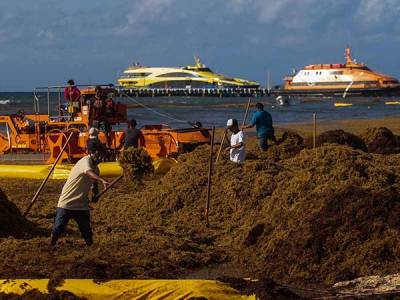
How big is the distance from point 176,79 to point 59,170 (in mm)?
98924

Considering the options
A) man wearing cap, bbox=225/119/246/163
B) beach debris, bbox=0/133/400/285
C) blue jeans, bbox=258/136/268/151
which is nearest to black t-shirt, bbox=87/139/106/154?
beach debris, bbox=0/133/400/285

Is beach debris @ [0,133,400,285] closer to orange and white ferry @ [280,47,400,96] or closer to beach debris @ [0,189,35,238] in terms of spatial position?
beach debris @ [0,189,35,238]

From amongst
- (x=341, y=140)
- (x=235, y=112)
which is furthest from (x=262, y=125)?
(x=235, y=112)

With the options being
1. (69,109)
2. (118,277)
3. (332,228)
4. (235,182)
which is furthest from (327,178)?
(69,109)

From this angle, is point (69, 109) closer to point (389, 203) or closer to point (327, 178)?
point (327, 178)

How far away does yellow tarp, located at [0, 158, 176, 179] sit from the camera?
16.8m

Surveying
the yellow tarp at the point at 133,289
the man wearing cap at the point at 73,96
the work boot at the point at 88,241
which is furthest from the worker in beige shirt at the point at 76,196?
the man wearing cap at the point at 73,96

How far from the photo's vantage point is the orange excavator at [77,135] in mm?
19422

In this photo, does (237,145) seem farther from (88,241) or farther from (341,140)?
(88,241)

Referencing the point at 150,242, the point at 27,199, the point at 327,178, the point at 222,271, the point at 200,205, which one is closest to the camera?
the point at 222,271

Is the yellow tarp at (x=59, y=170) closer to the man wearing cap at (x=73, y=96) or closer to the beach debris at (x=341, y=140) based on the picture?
the man wearing cap at (x=73, y=96)

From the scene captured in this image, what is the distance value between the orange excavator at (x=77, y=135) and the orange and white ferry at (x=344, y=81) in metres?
68.2

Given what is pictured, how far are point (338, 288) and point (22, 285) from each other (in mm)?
3092

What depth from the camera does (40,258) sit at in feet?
29.1
